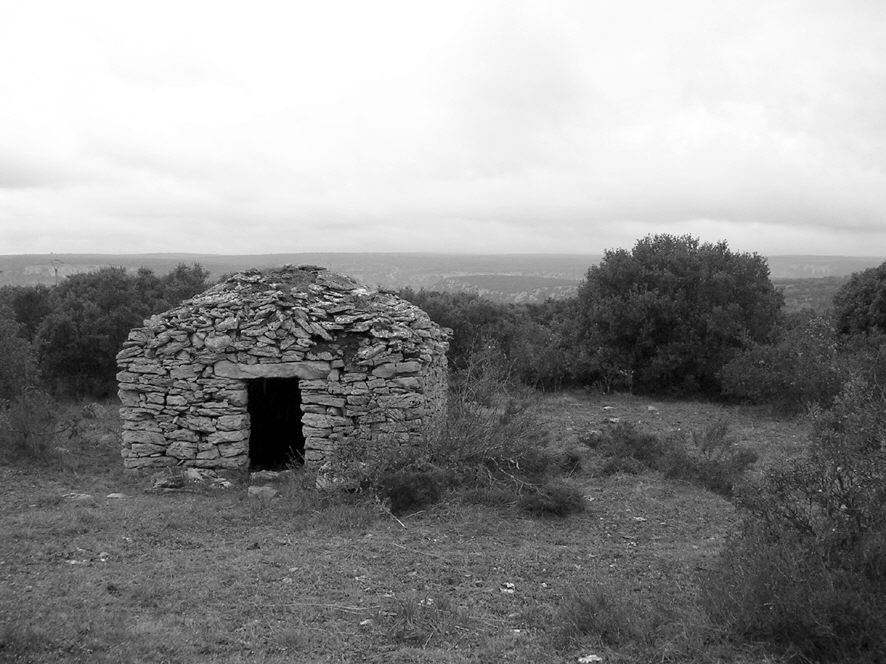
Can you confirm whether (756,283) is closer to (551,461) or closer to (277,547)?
(551,461)

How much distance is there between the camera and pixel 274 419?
12.0m

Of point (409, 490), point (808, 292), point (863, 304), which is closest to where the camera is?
point (409, 490)

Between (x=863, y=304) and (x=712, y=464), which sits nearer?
(x=712, y=464)

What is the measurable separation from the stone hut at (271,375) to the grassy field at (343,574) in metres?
0.63

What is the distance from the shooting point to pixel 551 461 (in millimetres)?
9234

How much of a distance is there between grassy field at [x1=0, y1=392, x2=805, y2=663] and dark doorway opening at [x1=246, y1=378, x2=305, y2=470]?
2342 millimetres

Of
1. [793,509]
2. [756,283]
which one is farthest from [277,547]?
[756,283]

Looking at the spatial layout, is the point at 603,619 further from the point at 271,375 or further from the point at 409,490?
the point at 271,375

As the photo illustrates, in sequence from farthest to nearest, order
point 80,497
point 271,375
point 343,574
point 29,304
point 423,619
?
point 29,304, point 271,375, point 80,497, point 343,574, point 423,619

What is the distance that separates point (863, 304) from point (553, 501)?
15271 millimetres

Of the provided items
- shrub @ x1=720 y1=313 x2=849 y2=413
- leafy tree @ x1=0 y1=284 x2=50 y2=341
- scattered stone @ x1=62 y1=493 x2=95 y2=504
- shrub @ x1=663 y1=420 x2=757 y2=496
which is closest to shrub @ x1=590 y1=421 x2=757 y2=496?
shrub @ x1=663 y1=420 x2=757 y2=496

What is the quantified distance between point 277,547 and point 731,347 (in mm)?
12581

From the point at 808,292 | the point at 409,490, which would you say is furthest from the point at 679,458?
the point at 808,292

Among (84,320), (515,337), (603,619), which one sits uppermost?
(84,320)
